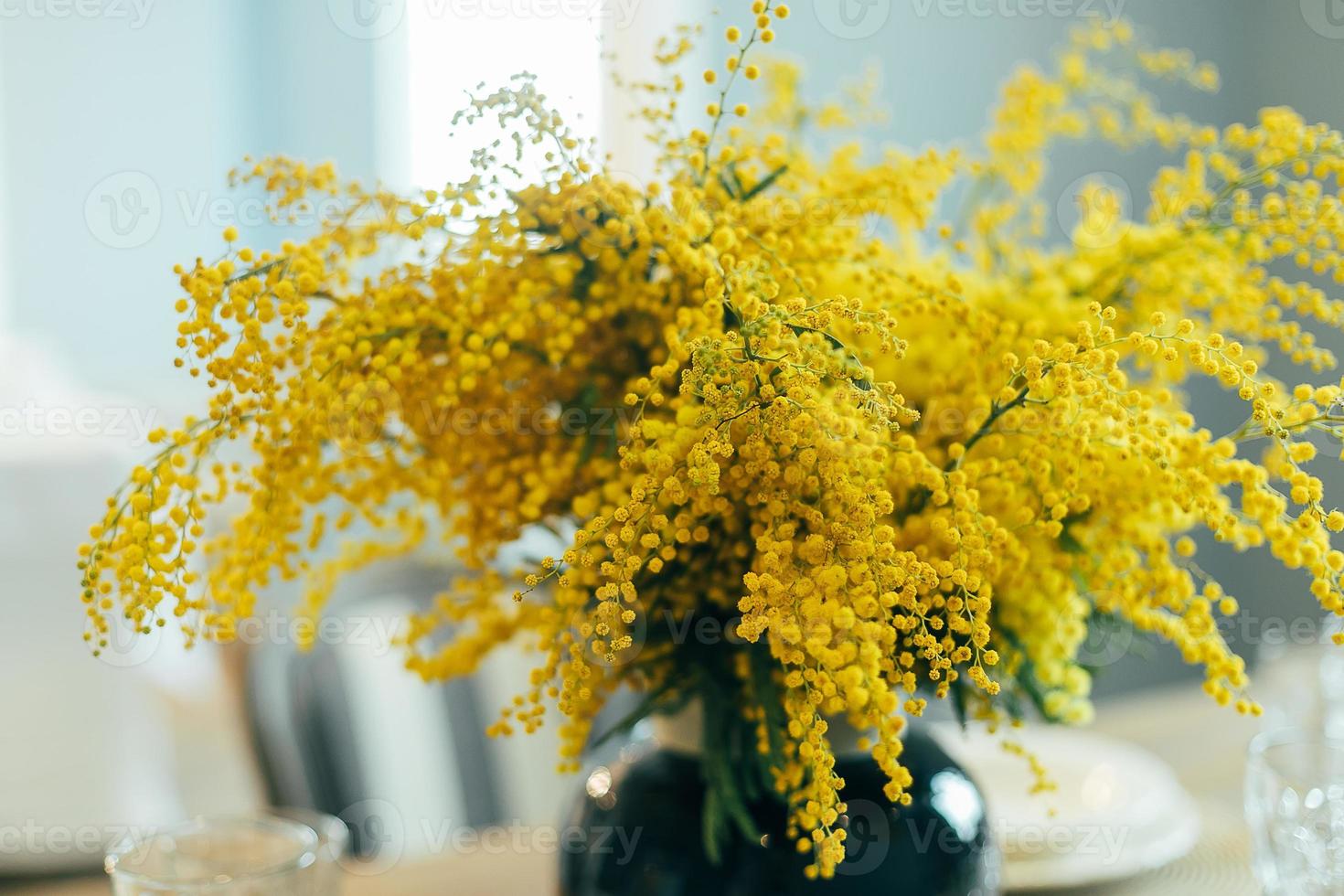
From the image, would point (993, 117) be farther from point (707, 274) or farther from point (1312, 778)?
point (1312, 778)

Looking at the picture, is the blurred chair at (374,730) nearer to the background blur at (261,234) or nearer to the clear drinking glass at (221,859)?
the background blur at (261,234)

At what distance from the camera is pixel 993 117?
0.87 m

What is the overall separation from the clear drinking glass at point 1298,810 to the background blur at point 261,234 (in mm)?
106

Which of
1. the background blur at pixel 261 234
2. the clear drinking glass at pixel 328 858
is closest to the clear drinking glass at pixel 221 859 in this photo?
the clear drinking glass at pixel 328 858

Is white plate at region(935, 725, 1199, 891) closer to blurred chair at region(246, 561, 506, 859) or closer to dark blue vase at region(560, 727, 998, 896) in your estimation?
dark blue vase at region(560, 727, 998, 896)

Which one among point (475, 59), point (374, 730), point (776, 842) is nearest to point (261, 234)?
point (475, 59)

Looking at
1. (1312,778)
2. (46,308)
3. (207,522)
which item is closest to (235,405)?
(1312,778)

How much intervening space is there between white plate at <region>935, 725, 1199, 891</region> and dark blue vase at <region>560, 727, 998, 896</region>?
0.12m

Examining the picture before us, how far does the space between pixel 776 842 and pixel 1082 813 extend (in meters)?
0.41

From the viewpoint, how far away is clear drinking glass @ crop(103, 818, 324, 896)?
0.64 meters

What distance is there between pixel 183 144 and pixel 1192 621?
3.68m

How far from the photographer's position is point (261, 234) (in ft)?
12.8

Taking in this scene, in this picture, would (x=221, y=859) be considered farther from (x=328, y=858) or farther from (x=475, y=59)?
(x=475, y=59)

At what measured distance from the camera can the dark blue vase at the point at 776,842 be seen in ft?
2.23
